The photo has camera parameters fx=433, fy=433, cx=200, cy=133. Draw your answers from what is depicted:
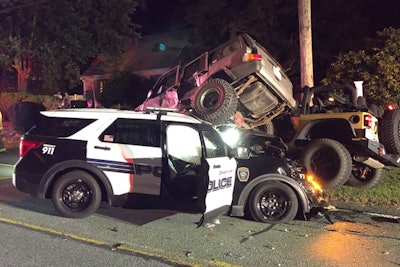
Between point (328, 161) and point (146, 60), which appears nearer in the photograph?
point (328, 161)

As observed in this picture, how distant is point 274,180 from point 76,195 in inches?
109

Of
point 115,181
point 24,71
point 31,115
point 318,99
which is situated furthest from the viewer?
point 24,71

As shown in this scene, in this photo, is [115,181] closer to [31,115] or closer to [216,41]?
[31,115]

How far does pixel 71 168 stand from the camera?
609 centimetres

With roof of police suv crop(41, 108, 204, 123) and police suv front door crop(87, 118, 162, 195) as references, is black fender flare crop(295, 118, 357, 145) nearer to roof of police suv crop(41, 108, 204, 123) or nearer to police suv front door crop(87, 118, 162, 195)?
roof of police suv crop(41, 108, 204, 123)

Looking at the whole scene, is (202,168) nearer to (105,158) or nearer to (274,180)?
(274,180)

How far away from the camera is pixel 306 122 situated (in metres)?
8.53

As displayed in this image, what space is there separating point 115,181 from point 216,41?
53.7 feet

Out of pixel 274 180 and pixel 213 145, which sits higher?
pixel 213 145

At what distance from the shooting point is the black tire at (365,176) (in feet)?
27.5

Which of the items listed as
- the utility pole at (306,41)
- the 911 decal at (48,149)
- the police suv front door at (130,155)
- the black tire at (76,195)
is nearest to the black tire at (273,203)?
the police suv front door at (130,155)

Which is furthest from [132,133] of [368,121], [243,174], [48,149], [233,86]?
[368,121]

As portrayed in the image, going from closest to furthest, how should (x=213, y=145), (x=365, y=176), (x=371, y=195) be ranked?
(x=213, y=145) < (x=371, y=195) < (x=365, y=176)

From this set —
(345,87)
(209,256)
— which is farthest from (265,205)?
(345,87)
